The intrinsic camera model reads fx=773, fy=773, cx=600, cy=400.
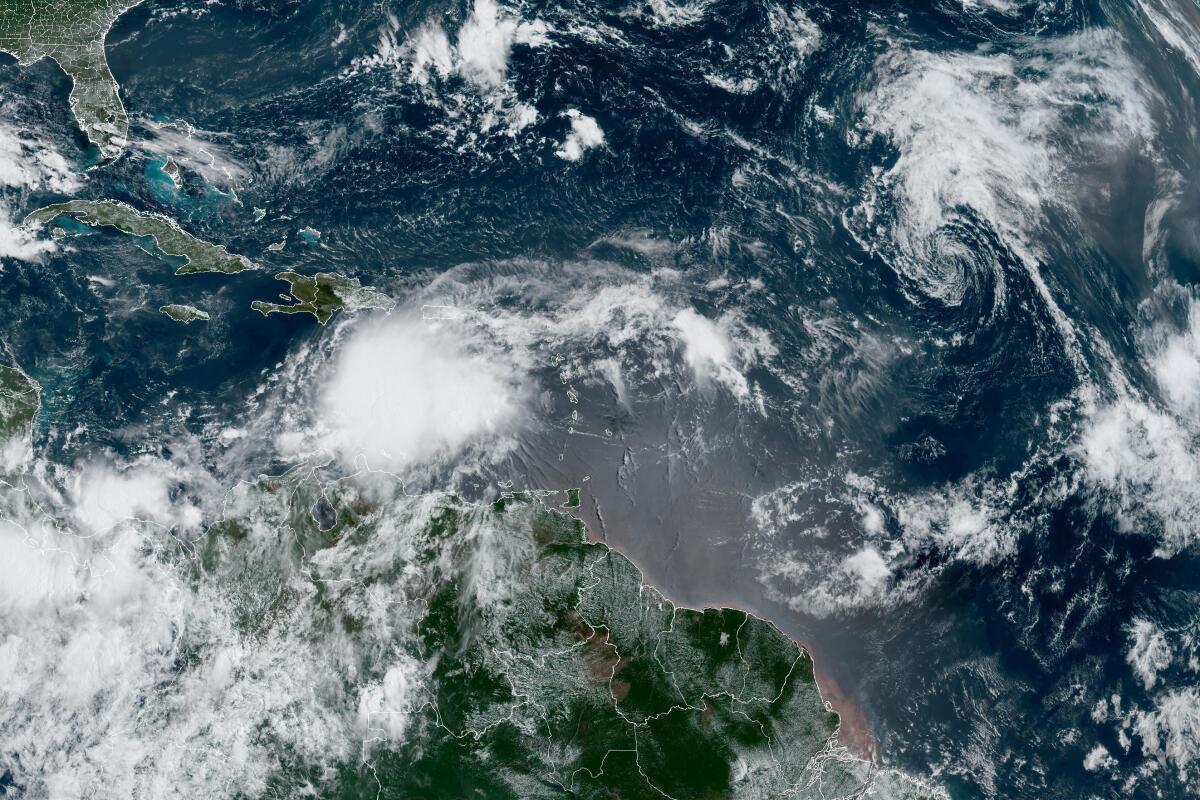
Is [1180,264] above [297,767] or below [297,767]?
above

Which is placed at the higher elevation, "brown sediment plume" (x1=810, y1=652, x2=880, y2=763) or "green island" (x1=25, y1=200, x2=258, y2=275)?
"green island" (x1=25, y1=200, x2=258, y2=275)

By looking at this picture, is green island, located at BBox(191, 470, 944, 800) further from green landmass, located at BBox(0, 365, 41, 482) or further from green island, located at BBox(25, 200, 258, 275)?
green island, located at BBox(25, 200, 258, 275)

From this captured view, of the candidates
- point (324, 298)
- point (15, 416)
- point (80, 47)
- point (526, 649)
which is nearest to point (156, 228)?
point (324, 298)

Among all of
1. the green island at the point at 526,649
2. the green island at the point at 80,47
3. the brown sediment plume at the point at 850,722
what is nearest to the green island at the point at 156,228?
the green island at the point at 80,47

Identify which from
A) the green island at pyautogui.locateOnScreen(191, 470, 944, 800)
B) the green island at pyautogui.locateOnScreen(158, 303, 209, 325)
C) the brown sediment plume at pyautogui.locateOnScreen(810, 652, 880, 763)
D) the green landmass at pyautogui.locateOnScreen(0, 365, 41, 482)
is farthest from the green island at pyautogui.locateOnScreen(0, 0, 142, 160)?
the brown sediment plume at pyautogui.locateOnScreen(810, 652, 880, 763)

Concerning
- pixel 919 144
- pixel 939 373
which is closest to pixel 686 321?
pixel 939 373

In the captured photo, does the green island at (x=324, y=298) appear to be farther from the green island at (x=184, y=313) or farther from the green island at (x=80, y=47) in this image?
the green island at (x=80, y=47)

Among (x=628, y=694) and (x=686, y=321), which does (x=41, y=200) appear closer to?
(x=686, y=321)
